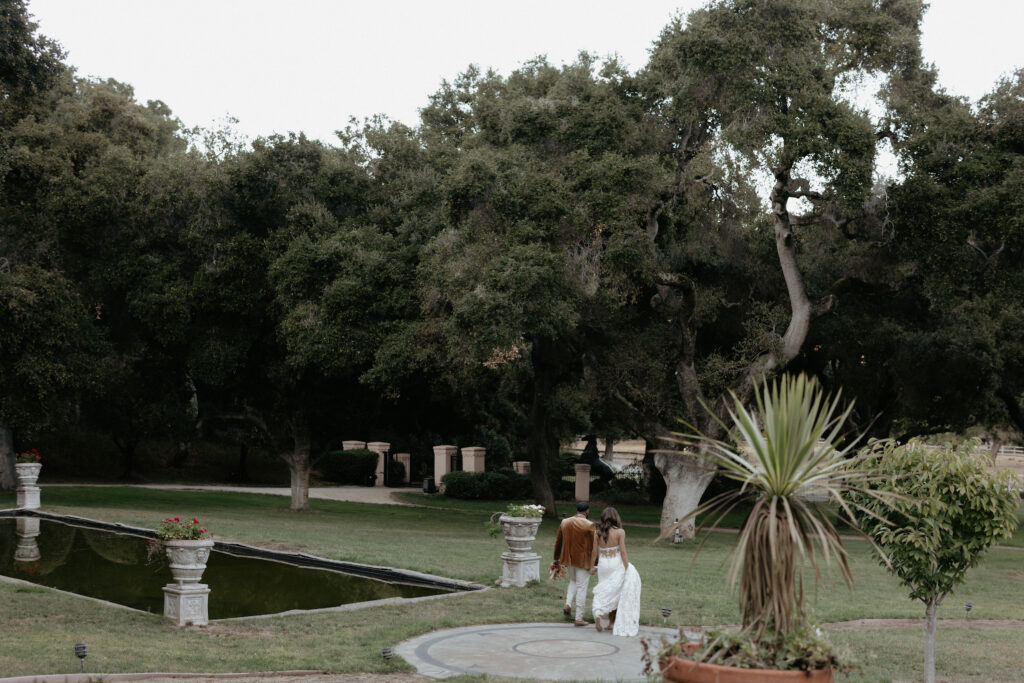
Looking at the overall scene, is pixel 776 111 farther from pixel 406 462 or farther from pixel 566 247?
pixel 406 462

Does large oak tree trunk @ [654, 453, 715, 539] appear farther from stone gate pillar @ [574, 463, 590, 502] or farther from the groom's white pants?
stone gate pillar @ [574, 463, 590, 502]

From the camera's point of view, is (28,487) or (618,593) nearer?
(618,593)

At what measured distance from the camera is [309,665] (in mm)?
10148

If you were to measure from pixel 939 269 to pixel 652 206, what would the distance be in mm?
6598

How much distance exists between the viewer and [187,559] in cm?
1260

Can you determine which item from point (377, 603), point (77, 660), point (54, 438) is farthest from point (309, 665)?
point (54, 438)

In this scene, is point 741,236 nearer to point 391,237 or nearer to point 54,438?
point 391,237

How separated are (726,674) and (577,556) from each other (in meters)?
7.17

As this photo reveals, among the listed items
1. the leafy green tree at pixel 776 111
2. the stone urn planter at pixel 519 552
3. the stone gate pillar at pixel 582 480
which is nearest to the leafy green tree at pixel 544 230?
the leafy green tree at pixel 776 111

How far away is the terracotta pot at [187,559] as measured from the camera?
12.5 meters

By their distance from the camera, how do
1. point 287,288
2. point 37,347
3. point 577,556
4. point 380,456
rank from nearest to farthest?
point 577,556 → point 37,347 → point 287,288 → point 380,456

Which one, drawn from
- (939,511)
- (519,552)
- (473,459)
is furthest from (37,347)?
(939,511)

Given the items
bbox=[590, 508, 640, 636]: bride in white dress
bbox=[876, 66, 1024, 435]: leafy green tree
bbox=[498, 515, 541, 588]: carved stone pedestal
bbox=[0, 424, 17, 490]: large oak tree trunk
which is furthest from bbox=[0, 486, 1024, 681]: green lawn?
bbox=[0, 424, 17, 490]: large oak tree trunk

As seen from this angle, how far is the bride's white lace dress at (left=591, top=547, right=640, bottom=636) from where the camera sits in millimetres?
12125
